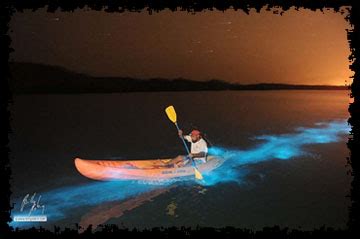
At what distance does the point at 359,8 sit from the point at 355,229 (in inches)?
85.9

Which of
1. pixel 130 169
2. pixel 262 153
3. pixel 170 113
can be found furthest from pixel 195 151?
pixel 262 153

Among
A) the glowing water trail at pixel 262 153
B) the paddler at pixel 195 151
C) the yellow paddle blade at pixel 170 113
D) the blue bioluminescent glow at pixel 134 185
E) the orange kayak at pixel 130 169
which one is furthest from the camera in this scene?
the glowing water trail at pixel 262 153

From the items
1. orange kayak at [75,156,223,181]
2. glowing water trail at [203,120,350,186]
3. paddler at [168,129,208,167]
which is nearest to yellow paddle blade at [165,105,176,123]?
paddler at [168,129,208,167]

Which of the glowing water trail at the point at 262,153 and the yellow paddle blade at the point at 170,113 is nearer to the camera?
the yellow paddle blade at the point at 170,113

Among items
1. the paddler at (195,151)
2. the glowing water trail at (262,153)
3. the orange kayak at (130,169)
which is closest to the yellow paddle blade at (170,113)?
the paddler at (195,151)

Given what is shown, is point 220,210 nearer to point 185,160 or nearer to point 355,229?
A: point 185,160

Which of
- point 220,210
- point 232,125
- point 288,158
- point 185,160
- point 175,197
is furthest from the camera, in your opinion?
point 232,125

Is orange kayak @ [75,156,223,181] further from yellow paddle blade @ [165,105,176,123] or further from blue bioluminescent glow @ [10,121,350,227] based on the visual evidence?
yellow paddle blade @ [165,105,176,123]

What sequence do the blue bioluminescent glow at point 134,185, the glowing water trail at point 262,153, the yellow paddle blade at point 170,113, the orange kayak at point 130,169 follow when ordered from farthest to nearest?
the glowing water trail at point 262,153
the blue bioluminescent glow at point 134,185
the orange kayak at point 130,169
the yellow paddle blade at point 170,113

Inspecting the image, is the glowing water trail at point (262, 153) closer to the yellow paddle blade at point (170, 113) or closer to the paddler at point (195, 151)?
the paddler at point (195, 151)

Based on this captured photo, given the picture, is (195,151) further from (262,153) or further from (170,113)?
(262,153)

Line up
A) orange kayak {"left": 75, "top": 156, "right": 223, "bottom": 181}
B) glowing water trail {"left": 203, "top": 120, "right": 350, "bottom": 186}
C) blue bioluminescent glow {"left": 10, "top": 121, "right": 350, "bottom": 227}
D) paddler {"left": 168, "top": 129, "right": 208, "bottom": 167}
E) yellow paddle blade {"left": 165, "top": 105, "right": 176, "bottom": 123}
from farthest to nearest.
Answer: glowing water trail {"left": 203, "top": 120, "right": 350, "bottom": 186} → blue bioluminescent glow {"left": 10, "top": 121, "right": 350, "bottom": 227} → orange kayak {"left": 75, "top": 156, "right": 223, "bottom": 181} → paddler {"left": 168, "top": 129, "right": 208, "bottom": 167} → yellow paddle blade {"left": 165, "top": 105, "right": 176, "bottom": 123}

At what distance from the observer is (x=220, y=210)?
9750 millimetres

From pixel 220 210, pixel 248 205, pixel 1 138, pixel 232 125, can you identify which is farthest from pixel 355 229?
pixel 232 125
